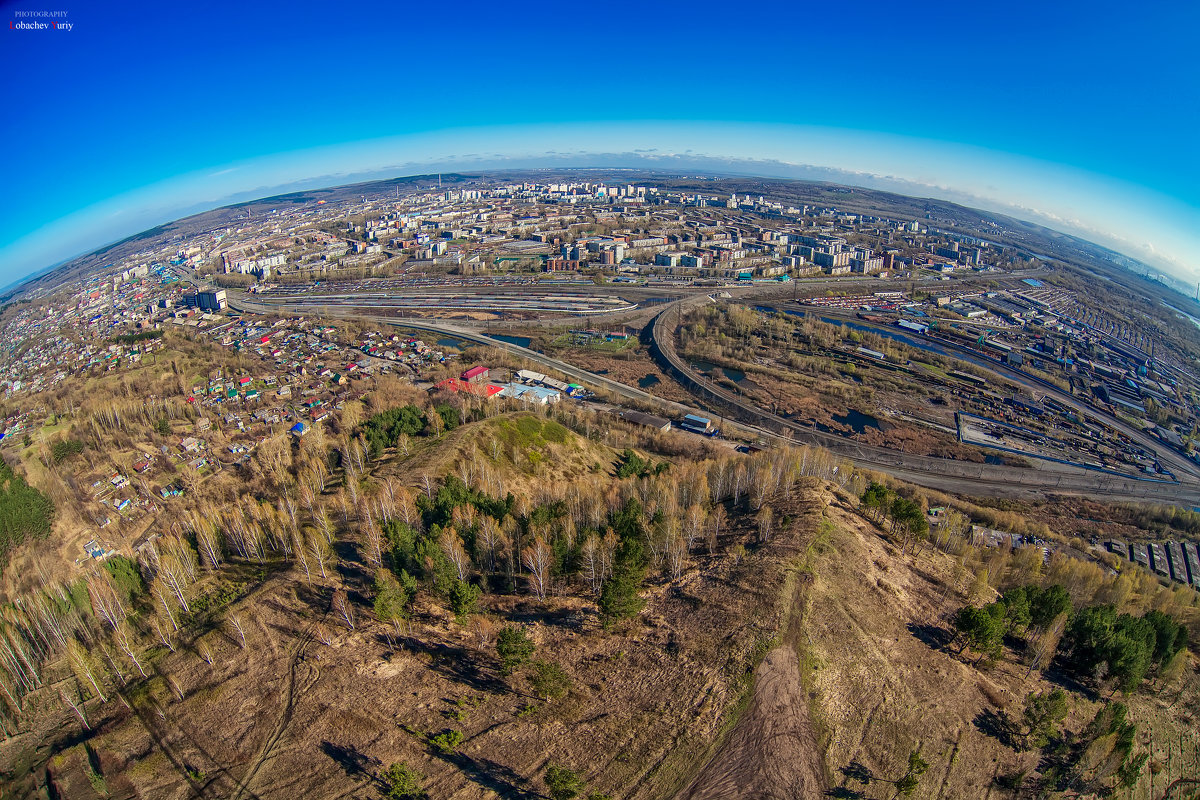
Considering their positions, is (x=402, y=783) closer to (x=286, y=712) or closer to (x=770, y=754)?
(x=286, y=712)

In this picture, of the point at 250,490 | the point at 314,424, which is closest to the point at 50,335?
the point at 314,424

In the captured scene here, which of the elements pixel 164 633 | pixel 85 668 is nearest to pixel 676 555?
pixel 164 633

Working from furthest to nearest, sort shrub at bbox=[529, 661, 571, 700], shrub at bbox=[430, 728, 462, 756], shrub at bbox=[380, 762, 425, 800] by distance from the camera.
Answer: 1. shrub at bbox=[529, 661, 571, 700]
2. shrub at bbox=[430, 728, 462, 756]
3. shrub at bbox=[380, 762, 425, 800]

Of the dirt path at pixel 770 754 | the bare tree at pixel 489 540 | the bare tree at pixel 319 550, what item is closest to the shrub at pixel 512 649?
the bare tree at pixel 489 540

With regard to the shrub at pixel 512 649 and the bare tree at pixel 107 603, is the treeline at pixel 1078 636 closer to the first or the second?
the shrub at pixel 512 649

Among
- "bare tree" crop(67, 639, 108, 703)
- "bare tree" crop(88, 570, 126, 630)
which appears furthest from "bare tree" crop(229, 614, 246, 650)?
"bare tree" crop(88, 570, 126, 630)

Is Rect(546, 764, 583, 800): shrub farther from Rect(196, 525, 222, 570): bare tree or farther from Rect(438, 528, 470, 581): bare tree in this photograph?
Rect(196, 525, 222, 570): bare tree

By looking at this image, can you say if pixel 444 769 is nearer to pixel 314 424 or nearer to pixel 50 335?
pixel 314 424
